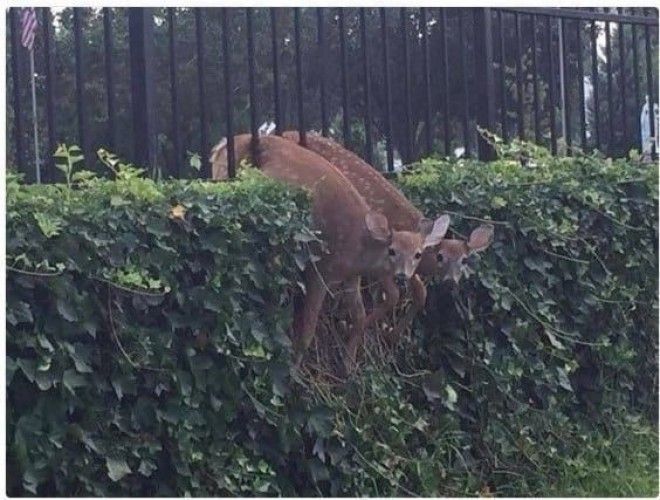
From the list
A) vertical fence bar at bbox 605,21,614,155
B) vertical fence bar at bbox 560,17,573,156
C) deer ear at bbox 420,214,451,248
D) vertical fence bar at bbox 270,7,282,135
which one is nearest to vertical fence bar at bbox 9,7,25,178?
vertical fence bar at bbox 270,7,282,135

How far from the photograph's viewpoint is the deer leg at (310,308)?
200 inches

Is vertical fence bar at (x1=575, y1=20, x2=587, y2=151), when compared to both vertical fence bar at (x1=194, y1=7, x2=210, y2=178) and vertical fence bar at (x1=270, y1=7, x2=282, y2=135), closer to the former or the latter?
vertical fence bar at (x1=270, y1=7, x2=282, y2=135)

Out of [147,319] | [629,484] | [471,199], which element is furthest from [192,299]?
[629,484]

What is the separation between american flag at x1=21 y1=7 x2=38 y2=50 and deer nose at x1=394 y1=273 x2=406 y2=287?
1795 millimetres

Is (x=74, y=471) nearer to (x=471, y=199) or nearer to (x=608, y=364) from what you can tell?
(x=471, y=199)

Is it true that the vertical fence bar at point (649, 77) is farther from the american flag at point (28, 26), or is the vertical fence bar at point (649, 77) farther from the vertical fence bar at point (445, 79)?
the american flag at point (28, 26)

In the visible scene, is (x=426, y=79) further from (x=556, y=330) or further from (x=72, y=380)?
(x=72, y=380)

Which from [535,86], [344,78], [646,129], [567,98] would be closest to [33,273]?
[344,78]

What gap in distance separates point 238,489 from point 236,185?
1162 mm

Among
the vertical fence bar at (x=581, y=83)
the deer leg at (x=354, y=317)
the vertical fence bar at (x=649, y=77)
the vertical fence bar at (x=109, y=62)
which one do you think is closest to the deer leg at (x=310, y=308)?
the deer leg at (x=354, y=317)

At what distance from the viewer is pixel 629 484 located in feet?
19.6

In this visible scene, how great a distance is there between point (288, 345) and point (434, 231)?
2.80 feet

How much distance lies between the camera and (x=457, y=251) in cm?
545

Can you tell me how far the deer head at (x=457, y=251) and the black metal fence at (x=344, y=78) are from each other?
28.6 inches
